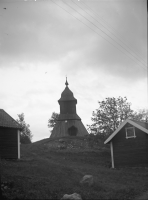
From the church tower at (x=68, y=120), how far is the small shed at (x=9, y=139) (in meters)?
23.0

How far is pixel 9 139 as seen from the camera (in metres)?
25.6

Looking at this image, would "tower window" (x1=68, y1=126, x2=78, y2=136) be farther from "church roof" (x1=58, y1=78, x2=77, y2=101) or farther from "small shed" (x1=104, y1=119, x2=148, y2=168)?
"small shed" (x1=104, y1=119, x2=148, y2=168)

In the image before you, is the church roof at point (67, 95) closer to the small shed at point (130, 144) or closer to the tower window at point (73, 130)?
the tower window at point (73, 130)

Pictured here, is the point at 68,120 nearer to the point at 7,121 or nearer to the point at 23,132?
the point at 23,132

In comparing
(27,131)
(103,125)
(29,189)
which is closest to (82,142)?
(103,125)

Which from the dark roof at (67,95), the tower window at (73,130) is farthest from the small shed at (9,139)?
the dark roof at (67,95)

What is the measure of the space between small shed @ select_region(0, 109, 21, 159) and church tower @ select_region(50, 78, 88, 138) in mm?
23011

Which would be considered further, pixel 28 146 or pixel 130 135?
pixel 28 146

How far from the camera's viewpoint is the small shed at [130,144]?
88.7ft

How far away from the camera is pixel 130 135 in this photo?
27969 mm

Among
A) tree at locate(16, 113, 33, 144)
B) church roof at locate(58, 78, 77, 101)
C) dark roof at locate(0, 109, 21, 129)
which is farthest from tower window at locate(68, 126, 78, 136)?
dark roof at locate(0, 109, 21, 129)

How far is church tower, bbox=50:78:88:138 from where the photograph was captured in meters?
49.7

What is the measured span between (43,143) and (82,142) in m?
6.70

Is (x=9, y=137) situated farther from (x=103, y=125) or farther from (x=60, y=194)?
(x=103, y=125)
